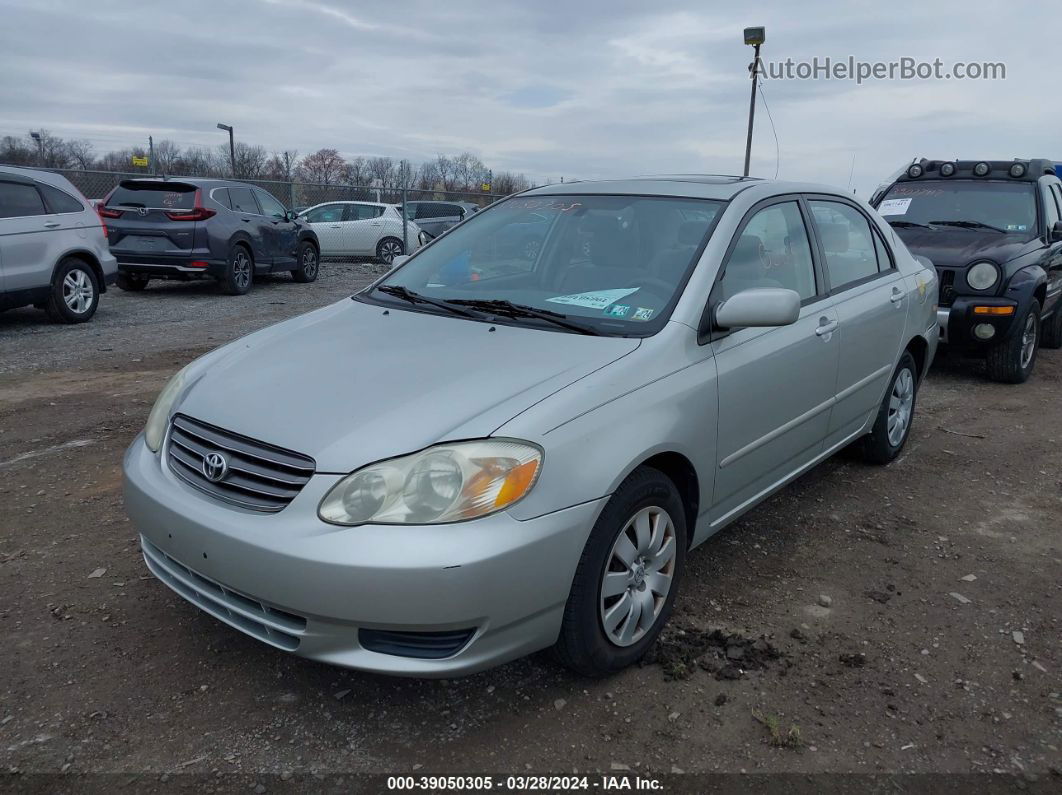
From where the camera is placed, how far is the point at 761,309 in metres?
2.98

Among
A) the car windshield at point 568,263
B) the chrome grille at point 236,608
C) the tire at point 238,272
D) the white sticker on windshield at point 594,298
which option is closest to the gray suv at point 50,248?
the tire at point 238,272

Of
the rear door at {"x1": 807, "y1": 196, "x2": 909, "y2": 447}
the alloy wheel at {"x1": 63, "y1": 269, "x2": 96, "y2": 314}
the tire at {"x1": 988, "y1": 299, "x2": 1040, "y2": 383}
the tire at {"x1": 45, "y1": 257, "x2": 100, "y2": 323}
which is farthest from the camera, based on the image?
the alloy wheel at {"x1": 63, "y1": 269, "x2": 96, "y2": 314}

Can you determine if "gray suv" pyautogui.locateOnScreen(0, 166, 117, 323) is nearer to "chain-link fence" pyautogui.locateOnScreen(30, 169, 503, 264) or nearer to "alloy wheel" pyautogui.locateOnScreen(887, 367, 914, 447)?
"chain-link fence" pyautogui.locateOnScreen(30, 169, 503, 264)

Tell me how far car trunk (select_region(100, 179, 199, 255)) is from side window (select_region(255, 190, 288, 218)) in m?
1.67

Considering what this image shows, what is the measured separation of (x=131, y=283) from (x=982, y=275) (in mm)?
11184

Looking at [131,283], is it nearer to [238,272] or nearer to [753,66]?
[238,272]

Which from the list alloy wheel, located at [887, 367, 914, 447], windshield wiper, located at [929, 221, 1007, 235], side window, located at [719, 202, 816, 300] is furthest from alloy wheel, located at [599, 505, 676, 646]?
windshield wiper, located at [929, 221, 1007, 235]

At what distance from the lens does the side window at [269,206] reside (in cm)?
1306

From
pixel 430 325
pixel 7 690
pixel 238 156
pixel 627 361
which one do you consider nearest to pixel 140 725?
pixel 7 690

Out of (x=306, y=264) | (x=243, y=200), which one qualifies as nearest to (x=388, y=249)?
(x=306, y=264)

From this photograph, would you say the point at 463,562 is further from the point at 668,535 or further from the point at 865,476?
the point at 865,476

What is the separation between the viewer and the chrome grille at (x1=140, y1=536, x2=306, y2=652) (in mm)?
2426

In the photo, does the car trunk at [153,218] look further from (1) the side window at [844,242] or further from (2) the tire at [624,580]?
(2) the tire at [624,580]

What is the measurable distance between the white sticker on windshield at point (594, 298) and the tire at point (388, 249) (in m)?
14.9
